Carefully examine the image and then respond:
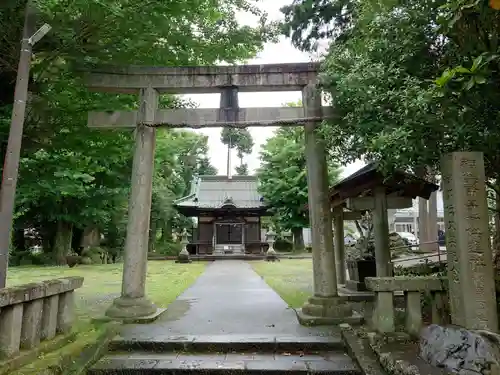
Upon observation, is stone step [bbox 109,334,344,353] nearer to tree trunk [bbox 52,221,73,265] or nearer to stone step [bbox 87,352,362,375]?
stone step [bbox 87,352,362,375]

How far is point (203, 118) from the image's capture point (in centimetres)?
722

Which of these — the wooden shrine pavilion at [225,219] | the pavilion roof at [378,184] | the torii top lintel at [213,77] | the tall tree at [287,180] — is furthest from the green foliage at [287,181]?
the torii top lintel at [213,77]

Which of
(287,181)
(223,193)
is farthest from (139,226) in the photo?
(223,193)

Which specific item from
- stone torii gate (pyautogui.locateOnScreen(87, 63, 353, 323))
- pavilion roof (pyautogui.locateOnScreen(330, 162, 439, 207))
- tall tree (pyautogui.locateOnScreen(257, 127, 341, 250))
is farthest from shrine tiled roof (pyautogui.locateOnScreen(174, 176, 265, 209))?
stone torii gate (pyautogui.locateOnScreen(87, 63, 353, 323))

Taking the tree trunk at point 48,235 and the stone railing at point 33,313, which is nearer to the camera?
the stone railing at point 33,313

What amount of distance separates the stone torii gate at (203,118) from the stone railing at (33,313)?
144 centimetres

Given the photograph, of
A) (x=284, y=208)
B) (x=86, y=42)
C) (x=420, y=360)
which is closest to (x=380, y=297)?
(x=420, y=360)

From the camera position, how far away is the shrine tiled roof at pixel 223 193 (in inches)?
1115

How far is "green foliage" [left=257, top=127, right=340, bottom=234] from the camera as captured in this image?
87.5 feet

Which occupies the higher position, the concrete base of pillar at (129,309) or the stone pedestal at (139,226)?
the stone pedestal at (139,226)

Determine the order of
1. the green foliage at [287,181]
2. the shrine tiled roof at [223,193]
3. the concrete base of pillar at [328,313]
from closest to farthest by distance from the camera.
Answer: the concrete base of pillar at [328,313], the green foliage at [287,181], the shrine tiled roof at [223,193]

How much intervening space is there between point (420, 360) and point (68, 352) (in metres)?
4.06

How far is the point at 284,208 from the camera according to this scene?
91.4 ft

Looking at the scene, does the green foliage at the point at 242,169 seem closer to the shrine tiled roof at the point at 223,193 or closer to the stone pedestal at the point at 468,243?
the shrine tiled roof at the point at 223,193
